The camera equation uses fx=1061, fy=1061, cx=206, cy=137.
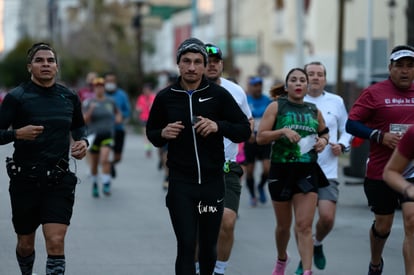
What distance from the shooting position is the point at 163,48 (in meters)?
87.2

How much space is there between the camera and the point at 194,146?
7371mm

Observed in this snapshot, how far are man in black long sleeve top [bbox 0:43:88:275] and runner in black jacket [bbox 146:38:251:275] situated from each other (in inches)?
30.8

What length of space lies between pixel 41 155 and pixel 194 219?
4.13 feet

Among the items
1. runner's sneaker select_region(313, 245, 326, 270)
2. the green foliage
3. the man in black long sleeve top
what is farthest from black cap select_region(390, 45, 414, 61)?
the green foliage

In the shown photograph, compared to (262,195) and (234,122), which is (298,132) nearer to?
(234,122)

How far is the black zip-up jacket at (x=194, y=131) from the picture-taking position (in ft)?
24.2

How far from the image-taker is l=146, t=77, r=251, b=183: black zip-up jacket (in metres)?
7.37

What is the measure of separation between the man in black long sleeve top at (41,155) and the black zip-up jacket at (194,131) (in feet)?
2.52

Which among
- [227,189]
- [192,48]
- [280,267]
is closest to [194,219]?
[192,48]

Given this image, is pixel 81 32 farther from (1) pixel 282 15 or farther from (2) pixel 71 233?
(2) pixel 71 233

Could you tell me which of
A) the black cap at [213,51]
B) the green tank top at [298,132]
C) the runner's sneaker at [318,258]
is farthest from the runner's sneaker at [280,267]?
the black cap at [213,51]

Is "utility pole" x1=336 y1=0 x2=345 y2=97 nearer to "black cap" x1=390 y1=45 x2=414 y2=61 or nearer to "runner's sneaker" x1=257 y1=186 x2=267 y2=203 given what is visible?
"runner's sneaker" x1=257 y1=186 x2=267 y2=203

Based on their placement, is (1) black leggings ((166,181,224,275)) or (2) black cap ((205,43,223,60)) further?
(2) black cap ((205,43,223,60))

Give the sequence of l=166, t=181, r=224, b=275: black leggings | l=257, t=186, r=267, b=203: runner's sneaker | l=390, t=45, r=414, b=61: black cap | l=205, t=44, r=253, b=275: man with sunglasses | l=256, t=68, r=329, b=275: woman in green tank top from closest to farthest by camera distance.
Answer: l=166, t=181, r=224, b=275: black leggings < l=390, t=45, r=414, b=61: black cap < l=205, t=44, r=253, b=275: man with sunglasses < l=256, t=68, r=329, b=275: woman in green tank top < l=257, t=186, r=267, b=203: runner's sneaker
